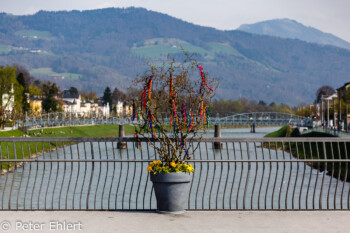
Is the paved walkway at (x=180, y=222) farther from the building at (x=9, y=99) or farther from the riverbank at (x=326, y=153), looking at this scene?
the building at (x=9, y=99)

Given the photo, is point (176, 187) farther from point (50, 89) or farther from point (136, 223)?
point (50, 89)

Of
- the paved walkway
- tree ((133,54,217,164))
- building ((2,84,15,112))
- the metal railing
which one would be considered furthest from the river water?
building ((2,84,15,112))

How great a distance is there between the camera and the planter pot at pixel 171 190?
34.7ft

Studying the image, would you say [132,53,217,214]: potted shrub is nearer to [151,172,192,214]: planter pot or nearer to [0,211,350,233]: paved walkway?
[151,172,192,214]: planter pot

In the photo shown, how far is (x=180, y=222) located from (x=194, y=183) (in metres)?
33.3

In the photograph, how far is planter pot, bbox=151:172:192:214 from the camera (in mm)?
10562

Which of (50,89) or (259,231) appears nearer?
(259,231)

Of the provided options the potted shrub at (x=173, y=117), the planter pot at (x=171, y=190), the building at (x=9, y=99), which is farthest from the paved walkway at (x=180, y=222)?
the building at (x=9, y=99)

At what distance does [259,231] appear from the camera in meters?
9.35

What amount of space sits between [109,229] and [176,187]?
1.67 m

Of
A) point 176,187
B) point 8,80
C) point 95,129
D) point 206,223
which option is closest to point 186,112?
point 176,187

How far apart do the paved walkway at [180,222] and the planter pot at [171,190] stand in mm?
211

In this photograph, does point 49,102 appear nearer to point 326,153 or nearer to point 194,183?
point 326,153

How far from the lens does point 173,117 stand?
1098cm
